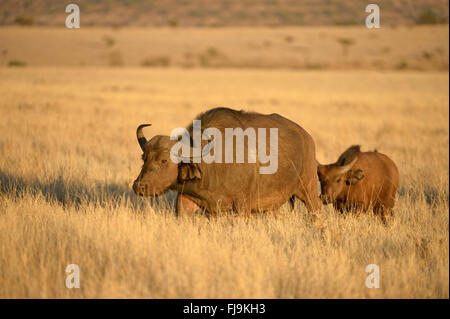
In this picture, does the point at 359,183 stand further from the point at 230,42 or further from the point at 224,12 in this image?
the point at 224,12

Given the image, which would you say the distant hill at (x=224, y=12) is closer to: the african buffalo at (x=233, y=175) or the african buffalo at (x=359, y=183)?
the african buffalo at (x=359, y=183)

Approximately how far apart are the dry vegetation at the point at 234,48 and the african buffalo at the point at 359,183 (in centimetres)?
4210

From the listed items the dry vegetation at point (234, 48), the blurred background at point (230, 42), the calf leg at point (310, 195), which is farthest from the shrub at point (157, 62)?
the calf leg at point (310, 195)

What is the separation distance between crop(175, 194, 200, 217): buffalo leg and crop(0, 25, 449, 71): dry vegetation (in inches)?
1660

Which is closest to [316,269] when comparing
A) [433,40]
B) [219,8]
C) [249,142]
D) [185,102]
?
[249,142]

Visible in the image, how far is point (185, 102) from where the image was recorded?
80.1 feet

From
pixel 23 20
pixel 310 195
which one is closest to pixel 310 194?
pixel 310 195

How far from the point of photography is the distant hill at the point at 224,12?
334 ft

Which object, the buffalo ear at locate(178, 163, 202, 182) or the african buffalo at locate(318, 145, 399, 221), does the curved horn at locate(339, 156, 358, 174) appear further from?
the buffalo ear at locate(178, 163, 202, 182)

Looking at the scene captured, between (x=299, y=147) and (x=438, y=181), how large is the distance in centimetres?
434

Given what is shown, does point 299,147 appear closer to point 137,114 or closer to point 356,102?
point 137,114

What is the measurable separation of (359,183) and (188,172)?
309 cm

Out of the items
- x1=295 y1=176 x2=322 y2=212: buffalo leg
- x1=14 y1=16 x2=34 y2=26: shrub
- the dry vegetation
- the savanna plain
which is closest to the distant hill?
x1=14 y1=16 x2=34 y2=26: shrub

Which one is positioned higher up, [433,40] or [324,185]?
[433,40]
